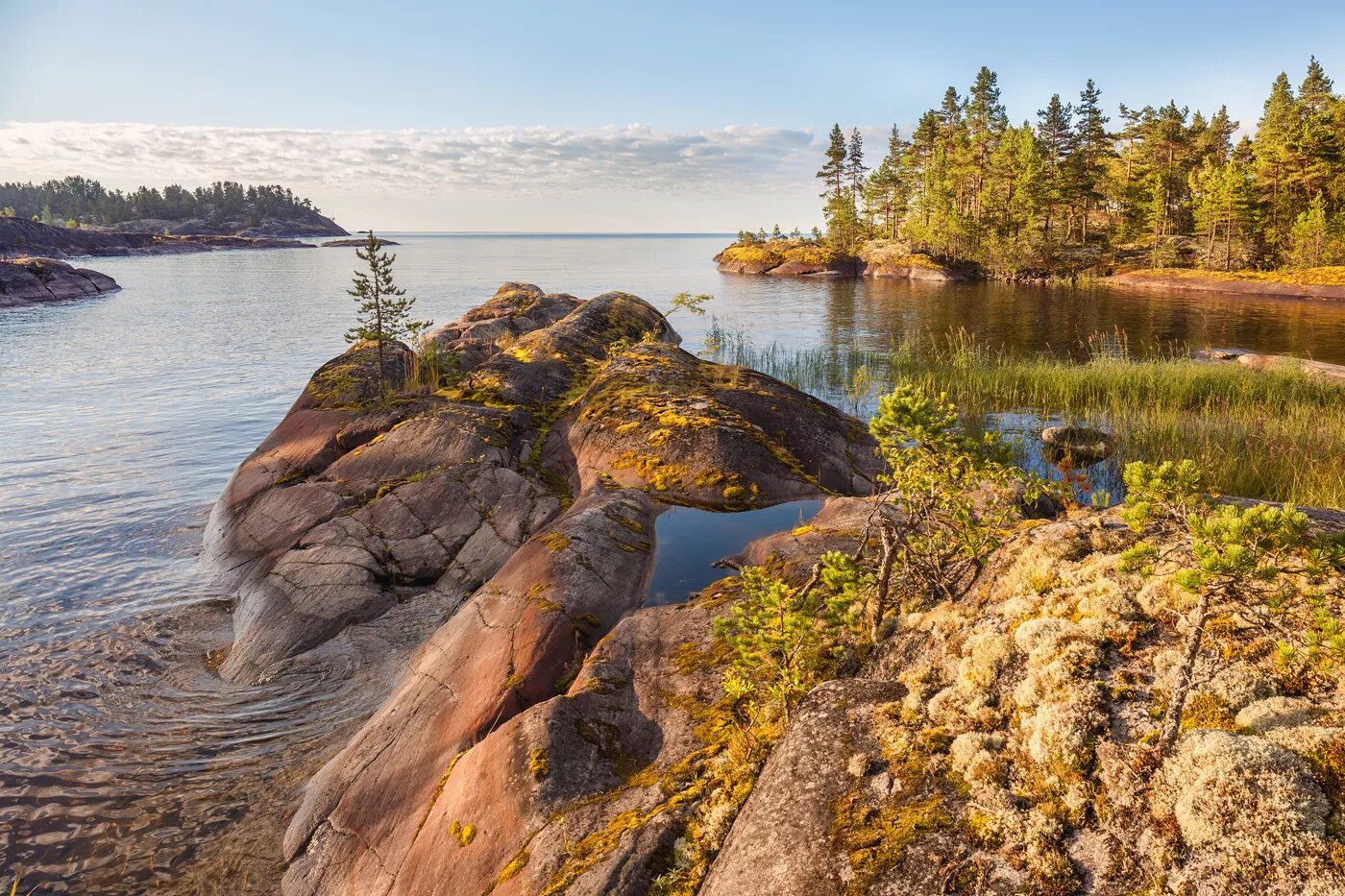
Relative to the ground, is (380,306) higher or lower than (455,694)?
higher

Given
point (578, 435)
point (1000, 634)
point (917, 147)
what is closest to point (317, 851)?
point (1000, 634)

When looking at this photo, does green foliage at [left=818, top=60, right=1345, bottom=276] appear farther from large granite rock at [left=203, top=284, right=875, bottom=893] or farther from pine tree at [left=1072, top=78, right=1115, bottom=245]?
large granite rock at [left=203, top=284, right=875, bottom=893]

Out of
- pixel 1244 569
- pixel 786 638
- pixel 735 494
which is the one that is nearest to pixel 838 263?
pixel 735 494

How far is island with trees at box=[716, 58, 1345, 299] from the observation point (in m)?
64.5

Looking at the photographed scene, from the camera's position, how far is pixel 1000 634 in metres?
4.22

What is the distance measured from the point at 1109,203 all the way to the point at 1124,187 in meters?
18.7

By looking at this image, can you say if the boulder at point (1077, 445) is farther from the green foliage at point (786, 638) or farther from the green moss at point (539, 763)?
the green moss at point (539, 763)

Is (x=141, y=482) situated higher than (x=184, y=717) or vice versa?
(x=141, y=482)

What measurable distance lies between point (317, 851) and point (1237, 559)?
696cm

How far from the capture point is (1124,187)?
3201 inches

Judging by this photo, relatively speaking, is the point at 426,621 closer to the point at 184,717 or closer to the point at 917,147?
the point at 184,717

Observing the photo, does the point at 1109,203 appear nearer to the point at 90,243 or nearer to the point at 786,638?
the point at 786,638

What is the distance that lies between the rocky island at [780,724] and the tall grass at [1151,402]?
5859mm

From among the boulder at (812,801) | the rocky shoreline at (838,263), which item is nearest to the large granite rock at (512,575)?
the boulder at (812,801)
